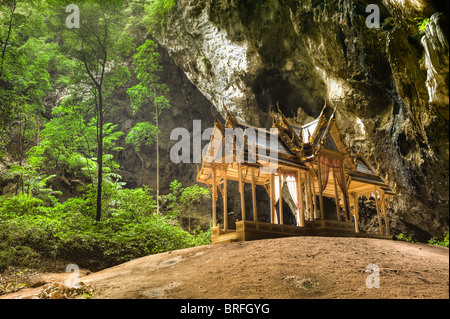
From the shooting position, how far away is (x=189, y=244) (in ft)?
59.4

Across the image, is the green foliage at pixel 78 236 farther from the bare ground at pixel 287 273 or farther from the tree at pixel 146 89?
the tree at pixel 146 89

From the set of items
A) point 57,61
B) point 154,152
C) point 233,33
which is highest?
point 57,61

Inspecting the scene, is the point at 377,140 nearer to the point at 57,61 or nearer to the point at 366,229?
the point at 366,229

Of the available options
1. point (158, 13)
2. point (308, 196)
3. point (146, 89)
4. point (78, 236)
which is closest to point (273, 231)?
point (308, 196)

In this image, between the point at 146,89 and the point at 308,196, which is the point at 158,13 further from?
the point at 308,196

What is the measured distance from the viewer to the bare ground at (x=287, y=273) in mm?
6156

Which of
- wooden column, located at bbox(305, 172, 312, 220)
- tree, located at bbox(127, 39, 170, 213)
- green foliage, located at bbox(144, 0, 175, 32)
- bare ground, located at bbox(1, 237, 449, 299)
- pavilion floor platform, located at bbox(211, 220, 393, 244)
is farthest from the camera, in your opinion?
tree, located at bbox(127, 39, 170, 213)

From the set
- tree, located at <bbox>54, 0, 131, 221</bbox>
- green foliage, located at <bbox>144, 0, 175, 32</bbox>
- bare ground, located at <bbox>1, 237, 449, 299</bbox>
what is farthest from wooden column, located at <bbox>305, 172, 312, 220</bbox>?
green foliage, located at <bbox>144, 0, 175, 32</bbox>

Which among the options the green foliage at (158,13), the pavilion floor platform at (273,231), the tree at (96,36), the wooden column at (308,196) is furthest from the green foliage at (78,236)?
the green foliage at (158,13)

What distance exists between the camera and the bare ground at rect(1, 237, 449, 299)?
6156mm

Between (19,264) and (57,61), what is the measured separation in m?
27.5

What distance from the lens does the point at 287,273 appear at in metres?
7.41

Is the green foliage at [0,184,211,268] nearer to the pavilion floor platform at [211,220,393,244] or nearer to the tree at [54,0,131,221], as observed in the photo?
the pavilion floor platform at [211,220,393,244]
